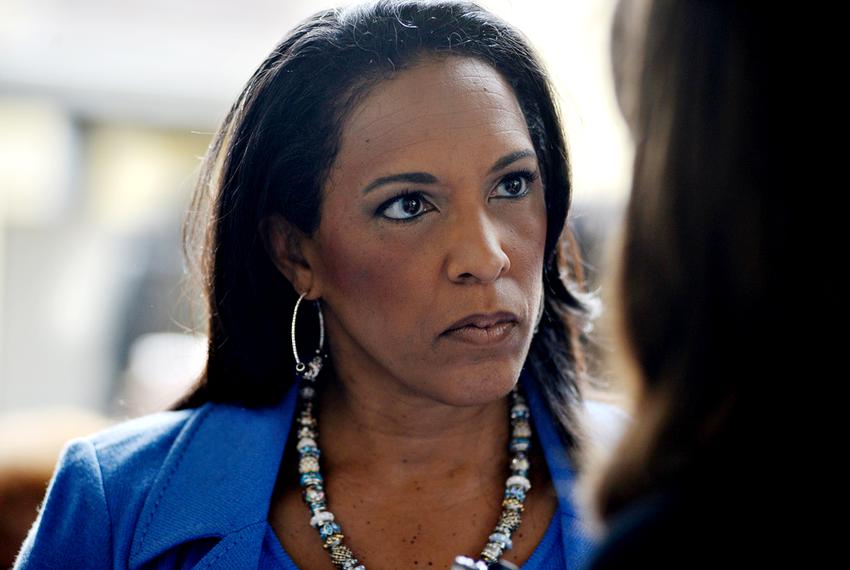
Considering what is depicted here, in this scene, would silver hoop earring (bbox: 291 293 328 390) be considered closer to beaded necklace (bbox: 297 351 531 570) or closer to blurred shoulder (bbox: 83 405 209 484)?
beaded necklace (bbox: 297 351 531 570)

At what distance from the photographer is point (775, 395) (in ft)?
→ 2.60

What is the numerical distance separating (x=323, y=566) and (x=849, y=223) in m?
1.09

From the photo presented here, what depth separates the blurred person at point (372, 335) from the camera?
1.55 m

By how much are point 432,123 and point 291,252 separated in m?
0.39

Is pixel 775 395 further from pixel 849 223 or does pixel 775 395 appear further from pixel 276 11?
pixel 276 11

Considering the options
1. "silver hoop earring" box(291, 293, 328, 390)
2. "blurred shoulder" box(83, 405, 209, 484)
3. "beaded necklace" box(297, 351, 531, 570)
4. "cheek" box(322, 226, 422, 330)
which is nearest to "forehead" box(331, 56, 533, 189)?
"cheek" box(322, 226, 422, 330)

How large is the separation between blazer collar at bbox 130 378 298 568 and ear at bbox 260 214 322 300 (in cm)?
23

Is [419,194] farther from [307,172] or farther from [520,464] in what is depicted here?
[520,464]

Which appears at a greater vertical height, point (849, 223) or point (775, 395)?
point (849, 223)

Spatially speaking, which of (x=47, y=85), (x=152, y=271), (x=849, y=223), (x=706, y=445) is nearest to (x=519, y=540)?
(x=706, y=445)

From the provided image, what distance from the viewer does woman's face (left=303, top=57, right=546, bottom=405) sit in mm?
1522

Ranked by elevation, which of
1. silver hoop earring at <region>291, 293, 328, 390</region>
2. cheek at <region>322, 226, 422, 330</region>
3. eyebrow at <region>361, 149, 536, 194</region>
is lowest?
silver hoop earring at <region>291, 293, 328, 390</region>

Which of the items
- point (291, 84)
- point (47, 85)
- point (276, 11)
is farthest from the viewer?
point (276, 11)

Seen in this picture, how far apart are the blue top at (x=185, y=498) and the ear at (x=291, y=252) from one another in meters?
0.24
